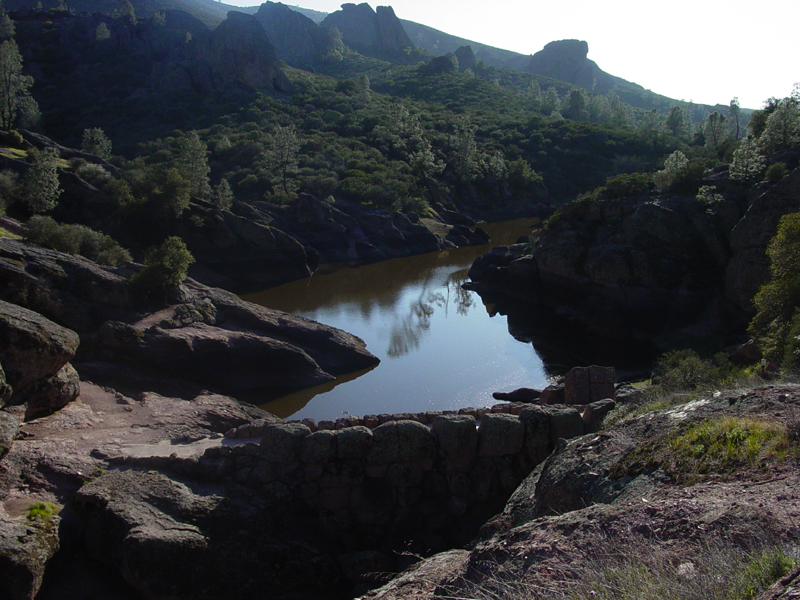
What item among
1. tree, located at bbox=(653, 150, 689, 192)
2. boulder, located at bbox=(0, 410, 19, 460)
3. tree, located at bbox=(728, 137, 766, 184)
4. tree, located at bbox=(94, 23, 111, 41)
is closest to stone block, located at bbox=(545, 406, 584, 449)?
boulder, located at bbox=(0, 410, 19, 460)

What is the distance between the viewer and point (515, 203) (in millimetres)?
74875

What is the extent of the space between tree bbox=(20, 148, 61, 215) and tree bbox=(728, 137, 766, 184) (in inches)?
1471

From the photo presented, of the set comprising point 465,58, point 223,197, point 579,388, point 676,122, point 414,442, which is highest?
point 465,58

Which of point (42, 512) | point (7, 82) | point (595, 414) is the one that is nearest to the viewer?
point (42, 512)

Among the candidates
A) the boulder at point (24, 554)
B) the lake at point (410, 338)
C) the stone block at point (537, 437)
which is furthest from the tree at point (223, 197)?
the stone block at point (537, 437)

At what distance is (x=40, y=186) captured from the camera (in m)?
30.9

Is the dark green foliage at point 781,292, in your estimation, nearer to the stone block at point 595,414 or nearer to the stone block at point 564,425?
the stone block at point 595,414

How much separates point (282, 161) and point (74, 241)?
35.3 metres

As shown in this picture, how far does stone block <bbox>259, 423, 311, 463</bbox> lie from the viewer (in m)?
11.2

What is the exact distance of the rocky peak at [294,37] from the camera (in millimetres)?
144875

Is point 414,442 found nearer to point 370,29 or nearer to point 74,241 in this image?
point 74,241

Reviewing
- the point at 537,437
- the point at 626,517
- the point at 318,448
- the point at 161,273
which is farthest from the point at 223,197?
the point at 626,517

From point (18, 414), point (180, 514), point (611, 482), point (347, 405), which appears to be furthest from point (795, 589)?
point (347, 405)

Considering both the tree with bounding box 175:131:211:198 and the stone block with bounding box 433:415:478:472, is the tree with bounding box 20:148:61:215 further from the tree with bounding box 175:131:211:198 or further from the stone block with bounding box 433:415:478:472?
the stone block with bounding box 433:415:478:472
